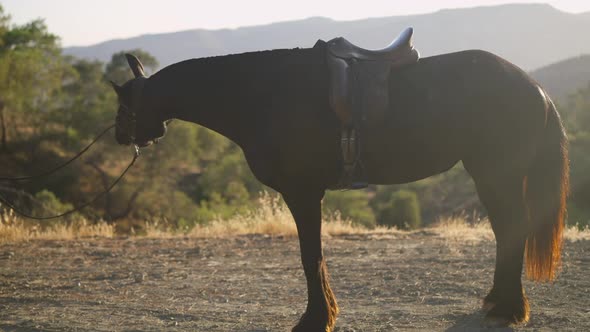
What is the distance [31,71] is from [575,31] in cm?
18724

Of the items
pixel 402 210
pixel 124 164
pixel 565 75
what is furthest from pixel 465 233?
pixel 565 75

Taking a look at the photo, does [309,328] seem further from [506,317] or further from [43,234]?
[43,234]

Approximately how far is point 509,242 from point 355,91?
5.89ft

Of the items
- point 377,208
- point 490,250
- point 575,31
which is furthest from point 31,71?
point 575,31

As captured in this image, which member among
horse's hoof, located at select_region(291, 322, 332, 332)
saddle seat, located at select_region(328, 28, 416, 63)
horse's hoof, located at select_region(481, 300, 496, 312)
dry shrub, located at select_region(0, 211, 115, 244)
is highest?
saddle seat, located at select_region(328, 28, 416, 63)

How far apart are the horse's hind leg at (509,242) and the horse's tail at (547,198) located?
17 cm

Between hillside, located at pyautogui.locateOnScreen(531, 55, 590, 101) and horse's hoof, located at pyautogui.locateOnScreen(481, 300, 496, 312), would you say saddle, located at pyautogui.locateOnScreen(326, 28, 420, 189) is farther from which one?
hillside, located at pyautogui.locateOnScreen(531, 55, 590, 101)

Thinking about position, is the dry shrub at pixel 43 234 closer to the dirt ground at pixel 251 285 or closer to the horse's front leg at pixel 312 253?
the dirt ground at pixel 251 285

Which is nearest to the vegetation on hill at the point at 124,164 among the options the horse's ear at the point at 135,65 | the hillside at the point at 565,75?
the horse's ear at the point at 135,65

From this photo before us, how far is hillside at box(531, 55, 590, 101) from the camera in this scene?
9419 centimetres

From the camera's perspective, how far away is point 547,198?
5160mm

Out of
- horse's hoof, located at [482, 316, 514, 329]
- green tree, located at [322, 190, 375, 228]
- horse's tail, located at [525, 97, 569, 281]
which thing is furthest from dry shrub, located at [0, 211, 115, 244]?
green tree, located at [322, 190, 375, 228]

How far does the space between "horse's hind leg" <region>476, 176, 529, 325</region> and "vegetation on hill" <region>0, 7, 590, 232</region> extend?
99.9ft

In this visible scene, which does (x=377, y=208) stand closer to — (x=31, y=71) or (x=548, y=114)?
(x=31, y=71)
